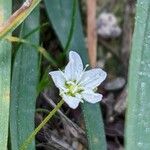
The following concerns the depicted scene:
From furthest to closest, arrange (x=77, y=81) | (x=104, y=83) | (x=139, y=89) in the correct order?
(x=104, y=83), (x=77, y=81), (x=139, y=89)

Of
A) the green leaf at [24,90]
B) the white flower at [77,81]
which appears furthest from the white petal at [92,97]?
the green leaf at [24,90]

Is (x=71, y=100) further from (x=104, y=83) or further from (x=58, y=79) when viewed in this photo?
(x=104, y=83)

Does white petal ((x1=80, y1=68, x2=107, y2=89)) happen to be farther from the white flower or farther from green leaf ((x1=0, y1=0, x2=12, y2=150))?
green leaf ((x1=0, y1=0, x2=12, y2=150))

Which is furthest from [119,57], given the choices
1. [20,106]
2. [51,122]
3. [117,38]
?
[20,106]

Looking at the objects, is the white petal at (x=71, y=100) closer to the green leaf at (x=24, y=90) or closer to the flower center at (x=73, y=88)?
the flower center at (x=73, y=88)

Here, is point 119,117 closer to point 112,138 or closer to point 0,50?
point 112,138

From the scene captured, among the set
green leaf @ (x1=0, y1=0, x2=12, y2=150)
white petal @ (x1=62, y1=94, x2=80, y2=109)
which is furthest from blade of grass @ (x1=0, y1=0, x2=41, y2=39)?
white petal @ (x1=62, y1=94, x2=80, y2=109)

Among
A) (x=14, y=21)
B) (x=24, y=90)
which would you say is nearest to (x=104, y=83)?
(x=24, y=90)
